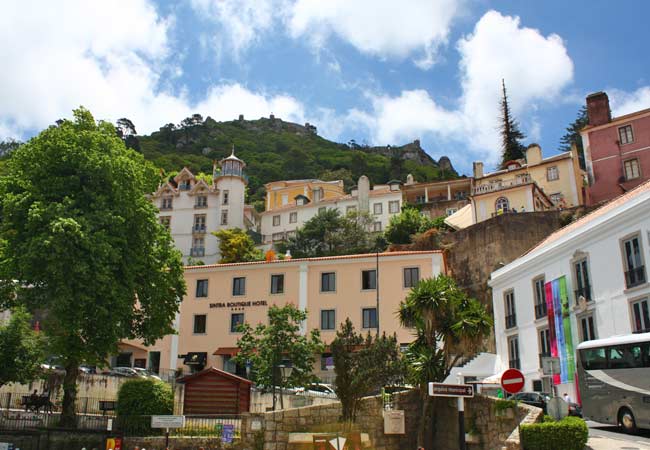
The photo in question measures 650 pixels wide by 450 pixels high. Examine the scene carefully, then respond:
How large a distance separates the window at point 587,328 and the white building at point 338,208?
142 ft

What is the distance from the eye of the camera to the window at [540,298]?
108ft

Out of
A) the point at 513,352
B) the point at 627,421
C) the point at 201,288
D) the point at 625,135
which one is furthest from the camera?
the point at 625,135

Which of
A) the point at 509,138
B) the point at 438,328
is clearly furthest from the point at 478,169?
the point at 438,328

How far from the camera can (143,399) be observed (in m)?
24.5

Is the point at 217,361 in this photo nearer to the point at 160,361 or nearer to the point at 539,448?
the point at 160,361

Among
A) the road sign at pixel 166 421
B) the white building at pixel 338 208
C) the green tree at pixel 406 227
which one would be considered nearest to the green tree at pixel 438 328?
the road sign at pixel 166 421

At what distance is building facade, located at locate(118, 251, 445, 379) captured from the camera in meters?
41.2

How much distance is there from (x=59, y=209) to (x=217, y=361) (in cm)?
2123

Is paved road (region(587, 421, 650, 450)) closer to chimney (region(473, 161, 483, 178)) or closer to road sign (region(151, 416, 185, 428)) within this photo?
road sign (region(151, 416, 185, 428))

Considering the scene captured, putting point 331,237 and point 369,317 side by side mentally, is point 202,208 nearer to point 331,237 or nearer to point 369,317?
point 331,237

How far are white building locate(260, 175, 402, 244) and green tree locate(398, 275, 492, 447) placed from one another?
158 ft

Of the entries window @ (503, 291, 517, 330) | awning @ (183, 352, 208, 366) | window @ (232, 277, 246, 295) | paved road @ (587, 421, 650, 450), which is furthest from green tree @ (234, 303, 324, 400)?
paved road @ (587, 421, 650, 450)

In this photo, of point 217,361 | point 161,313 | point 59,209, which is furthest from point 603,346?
point 217,361

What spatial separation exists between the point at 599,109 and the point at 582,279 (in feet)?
106
